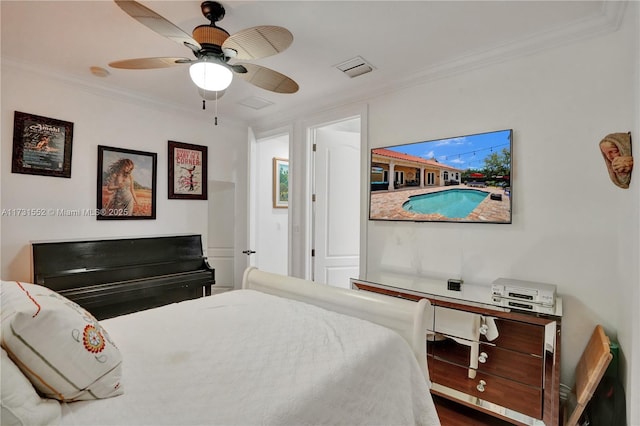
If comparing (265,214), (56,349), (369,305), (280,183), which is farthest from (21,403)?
(280,183)

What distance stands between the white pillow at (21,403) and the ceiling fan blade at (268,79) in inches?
65.0

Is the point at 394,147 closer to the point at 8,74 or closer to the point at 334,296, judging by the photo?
the point at 334,296

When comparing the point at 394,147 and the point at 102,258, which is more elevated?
the point at 394,147

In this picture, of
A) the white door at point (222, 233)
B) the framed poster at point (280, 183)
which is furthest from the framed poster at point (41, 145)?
the framed poster at point (280, 183)

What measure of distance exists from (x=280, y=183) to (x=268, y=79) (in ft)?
8.50

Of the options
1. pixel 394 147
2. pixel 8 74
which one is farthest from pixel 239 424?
pixel 8 74

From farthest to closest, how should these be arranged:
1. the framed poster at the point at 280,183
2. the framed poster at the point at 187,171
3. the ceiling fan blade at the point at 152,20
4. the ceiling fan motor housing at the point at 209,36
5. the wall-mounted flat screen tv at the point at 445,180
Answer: the framed poster at the point at 280,183
the framed poster at the point at 187,171
the wall-mounted flat screen tv at the point at 445,180
the ceiling fan motor housing at the point at 209,36
the ceiling fan blade at the point at 152,20

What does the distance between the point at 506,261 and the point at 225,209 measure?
328 centimetres

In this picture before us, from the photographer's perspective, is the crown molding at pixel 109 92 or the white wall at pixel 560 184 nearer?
the white wall at pixel 560 184

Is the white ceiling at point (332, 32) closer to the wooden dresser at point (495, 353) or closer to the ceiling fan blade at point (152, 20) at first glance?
the ceiling fan blade at point (152, 20)

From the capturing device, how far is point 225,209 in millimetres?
4129

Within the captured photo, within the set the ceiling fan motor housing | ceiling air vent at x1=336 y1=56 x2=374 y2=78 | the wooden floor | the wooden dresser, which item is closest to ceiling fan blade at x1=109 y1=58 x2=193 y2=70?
the ceiling fan motor housing

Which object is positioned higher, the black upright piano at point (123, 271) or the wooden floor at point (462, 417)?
the black upright piano at point (123, 271)

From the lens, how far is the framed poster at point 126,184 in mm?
2982
